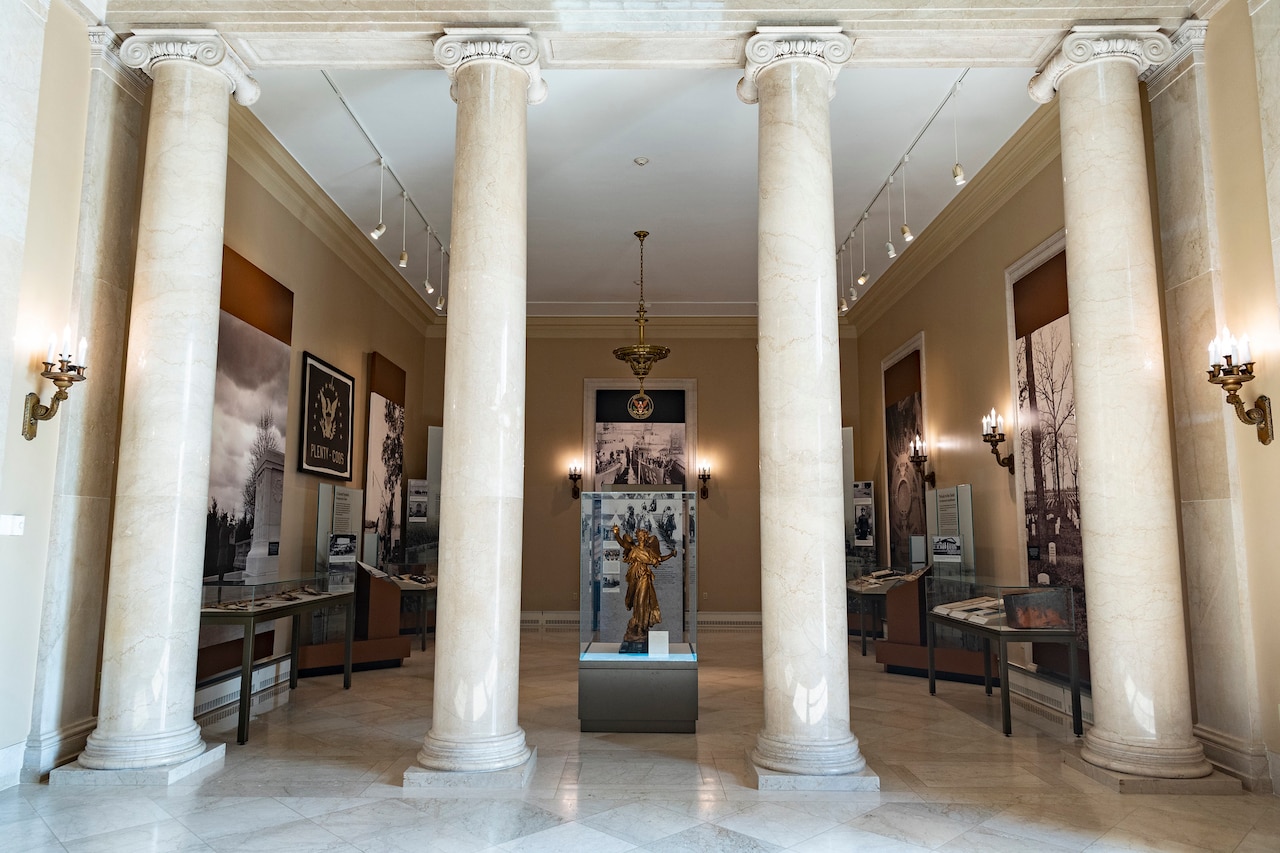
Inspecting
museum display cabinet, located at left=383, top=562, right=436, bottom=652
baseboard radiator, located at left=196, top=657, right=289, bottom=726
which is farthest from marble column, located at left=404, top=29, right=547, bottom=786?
museum display cabinet, located at left=383, top=562, right=436, bottom=652

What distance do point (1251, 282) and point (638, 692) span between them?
5.09 meters

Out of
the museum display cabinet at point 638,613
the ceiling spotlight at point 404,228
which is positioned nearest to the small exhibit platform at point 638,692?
the museum display cabinet at point 638,613

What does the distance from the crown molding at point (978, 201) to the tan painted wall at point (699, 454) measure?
3126 mm

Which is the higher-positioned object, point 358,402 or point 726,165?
point 726,165

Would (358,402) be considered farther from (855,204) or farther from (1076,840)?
(1076,840)

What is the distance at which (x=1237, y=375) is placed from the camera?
521 cm

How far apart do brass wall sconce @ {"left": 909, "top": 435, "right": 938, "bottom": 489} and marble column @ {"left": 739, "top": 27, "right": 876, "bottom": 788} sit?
5937 millimetres

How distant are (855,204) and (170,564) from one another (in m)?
8.11

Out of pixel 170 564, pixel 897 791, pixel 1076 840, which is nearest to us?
pixel 1076 840

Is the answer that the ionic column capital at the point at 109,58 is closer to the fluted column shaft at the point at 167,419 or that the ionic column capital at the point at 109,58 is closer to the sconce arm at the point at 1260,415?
the fluted column shaft at the point at 167,419

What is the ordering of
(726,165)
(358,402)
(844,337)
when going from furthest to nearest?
1. (844,337)
2. (358,402)
3. (726,165)

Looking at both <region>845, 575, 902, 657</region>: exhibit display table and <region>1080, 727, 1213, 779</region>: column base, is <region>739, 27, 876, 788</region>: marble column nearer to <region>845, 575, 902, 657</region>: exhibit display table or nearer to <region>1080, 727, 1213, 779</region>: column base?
<region>1080, 727, 1213, 779</region>: column base

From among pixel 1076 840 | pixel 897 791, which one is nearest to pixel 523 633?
pixel 897 791

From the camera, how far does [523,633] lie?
14.2 m
